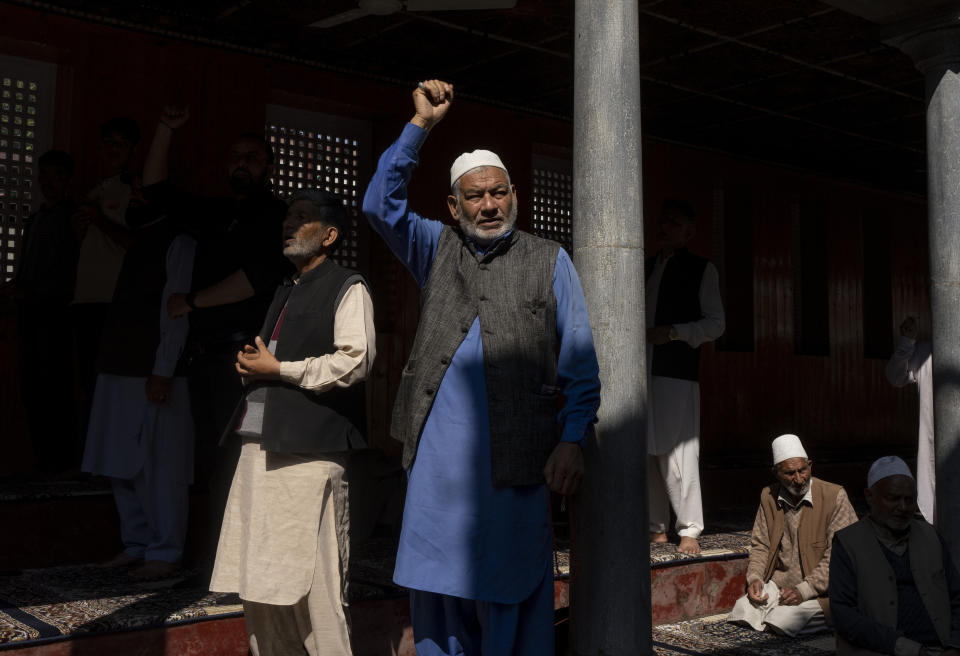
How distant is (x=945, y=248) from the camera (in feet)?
18.7

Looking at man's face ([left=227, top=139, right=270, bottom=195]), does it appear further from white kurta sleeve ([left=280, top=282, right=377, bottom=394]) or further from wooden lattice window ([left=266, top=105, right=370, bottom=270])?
wooden lattice window ([left=266, top=105, right=370, bottom=270])

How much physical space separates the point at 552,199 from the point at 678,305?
3.63 meters

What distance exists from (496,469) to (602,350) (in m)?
0.75

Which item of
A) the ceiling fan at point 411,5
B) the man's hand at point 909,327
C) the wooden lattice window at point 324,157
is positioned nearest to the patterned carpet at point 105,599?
the ceiling fan at point 411,5

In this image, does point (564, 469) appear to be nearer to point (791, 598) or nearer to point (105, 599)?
point (105, 599)

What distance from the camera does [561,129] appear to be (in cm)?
931

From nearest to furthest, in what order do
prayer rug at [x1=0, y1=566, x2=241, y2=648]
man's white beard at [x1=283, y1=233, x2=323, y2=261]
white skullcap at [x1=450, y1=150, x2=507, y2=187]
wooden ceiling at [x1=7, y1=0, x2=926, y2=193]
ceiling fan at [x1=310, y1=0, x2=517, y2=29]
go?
white skullcap at [x1=450, y1=150, x2=507, y2=187], man's white beard at [x1=283, y1=233, x2=323, y2=261], prayer rug at [x1=0, y1=566, x2=241, y2=648], ceiling fan at [x1=310, y1=0, x2=517, y2=29], wooden ceiling at [x1=7, y1=0, x2=926, y2=193]

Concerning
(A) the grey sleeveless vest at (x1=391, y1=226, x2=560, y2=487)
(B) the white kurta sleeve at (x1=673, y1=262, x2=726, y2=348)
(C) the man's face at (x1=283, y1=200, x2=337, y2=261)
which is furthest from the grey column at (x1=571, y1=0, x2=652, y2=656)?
(B) the white kurta sleeve at (x1=673, y1=262, x2=726, y2=348)

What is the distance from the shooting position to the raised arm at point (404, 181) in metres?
3.13

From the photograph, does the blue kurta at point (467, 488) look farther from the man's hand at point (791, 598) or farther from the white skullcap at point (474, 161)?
the man's hand at point (791, 598)

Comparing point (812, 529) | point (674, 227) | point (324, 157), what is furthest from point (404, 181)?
point (324, 157)

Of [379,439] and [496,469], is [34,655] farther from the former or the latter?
[379,439]

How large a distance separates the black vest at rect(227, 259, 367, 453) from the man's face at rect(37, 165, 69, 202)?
3205mm

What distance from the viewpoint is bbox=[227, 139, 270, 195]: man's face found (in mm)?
4590
